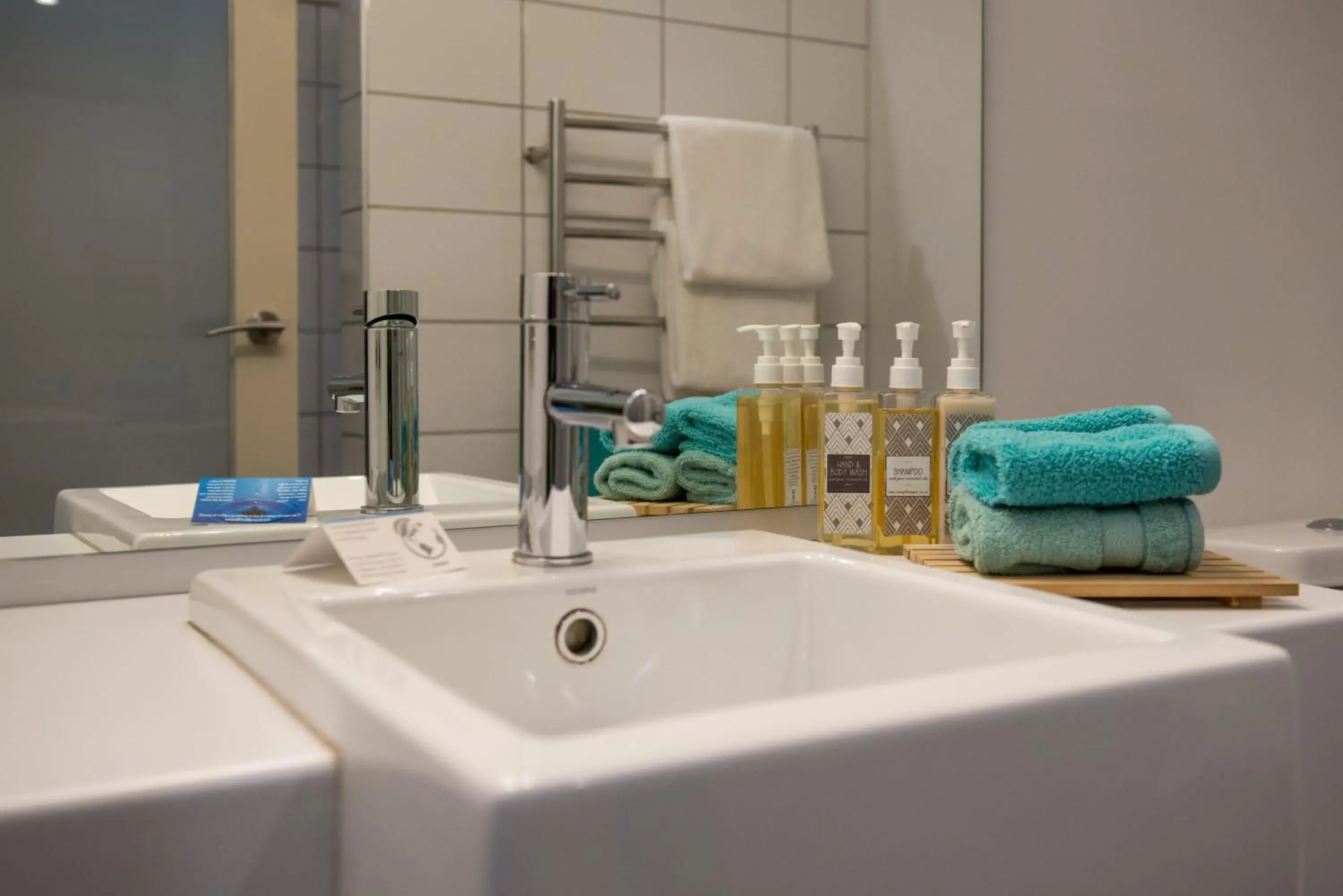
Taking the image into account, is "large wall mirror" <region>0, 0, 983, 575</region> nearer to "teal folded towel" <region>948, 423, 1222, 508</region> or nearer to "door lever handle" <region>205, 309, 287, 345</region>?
"door lever handle" <region>205, 309, 287, 345</region>

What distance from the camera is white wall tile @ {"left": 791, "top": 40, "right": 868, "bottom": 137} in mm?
1330

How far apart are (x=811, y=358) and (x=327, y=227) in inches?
19.6

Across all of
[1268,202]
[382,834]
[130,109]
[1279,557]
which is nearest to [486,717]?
[382,834]

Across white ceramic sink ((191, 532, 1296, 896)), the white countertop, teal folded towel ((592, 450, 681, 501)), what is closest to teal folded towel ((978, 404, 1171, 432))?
white ceramic sink ((191, 532, 1296, 896))

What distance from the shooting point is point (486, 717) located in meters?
0.52

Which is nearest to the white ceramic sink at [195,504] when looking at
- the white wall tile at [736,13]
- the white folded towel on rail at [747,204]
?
the white folded towel on rail at [747,204]

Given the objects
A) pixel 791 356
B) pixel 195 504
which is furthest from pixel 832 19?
pixel 195 504

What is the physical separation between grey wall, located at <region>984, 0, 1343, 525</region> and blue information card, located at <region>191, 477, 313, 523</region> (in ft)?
3.01

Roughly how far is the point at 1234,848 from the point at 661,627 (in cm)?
42

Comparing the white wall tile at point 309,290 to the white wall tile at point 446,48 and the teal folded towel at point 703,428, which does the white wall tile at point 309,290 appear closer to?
→ the white wall tile at point 446,48

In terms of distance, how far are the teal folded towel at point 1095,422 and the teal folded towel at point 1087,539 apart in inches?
4.2

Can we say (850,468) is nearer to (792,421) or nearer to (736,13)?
(792,421)

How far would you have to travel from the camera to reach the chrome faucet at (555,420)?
2.99 feet

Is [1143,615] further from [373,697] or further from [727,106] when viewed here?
[727,106]
